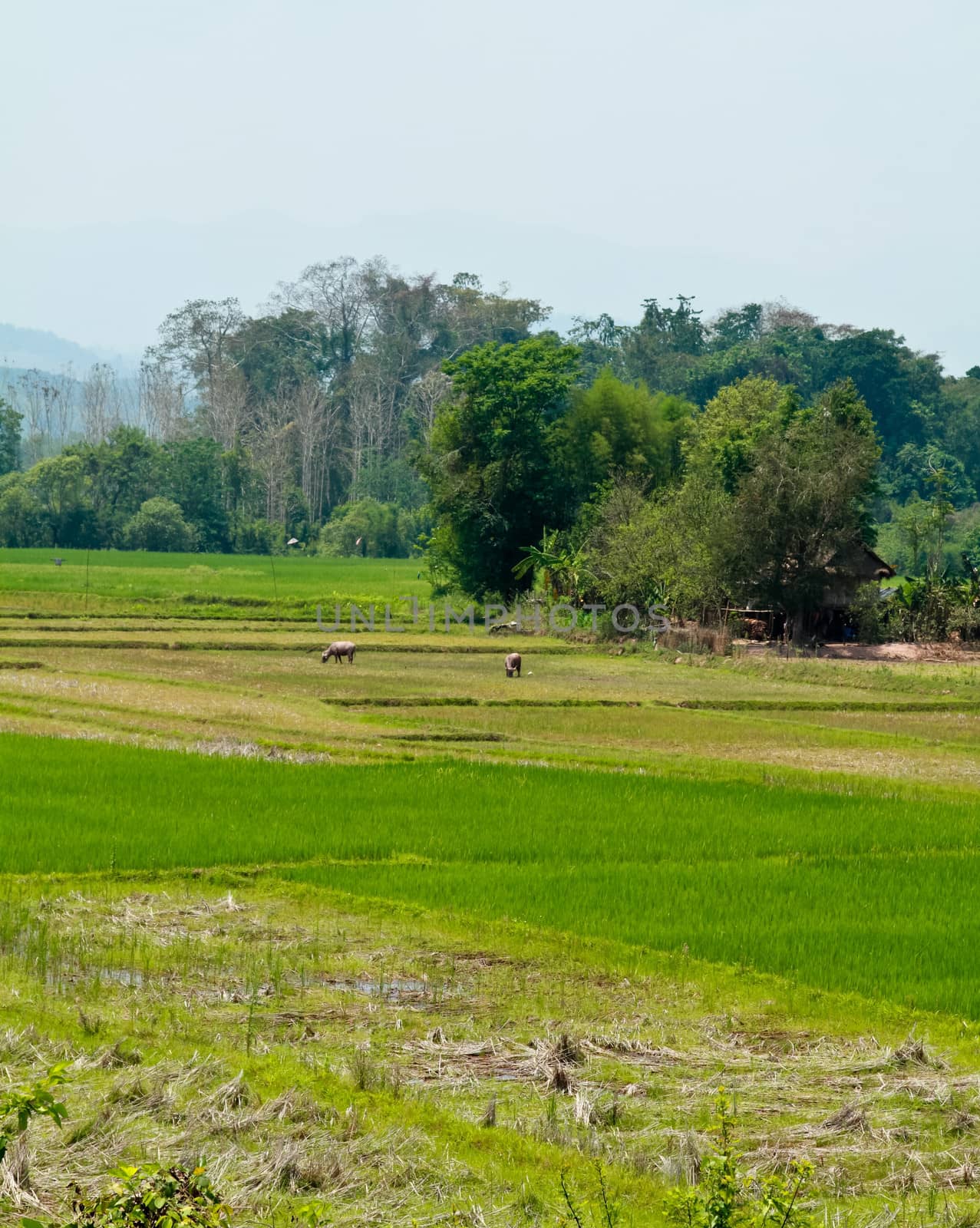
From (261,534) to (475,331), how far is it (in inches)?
818

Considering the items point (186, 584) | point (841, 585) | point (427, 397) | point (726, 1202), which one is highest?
point (427, 397)

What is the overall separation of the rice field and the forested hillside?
13.4 m

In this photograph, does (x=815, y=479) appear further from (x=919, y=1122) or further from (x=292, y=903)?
(x=919, y=1122)

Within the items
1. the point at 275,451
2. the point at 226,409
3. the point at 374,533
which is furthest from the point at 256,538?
the point at 226,409

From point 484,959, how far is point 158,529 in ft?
170

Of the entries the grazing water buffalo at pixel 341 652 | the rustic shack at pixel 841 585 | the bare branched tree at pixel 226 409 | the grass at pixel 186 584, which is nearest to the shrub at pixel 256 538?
the grass at pixel 186 584

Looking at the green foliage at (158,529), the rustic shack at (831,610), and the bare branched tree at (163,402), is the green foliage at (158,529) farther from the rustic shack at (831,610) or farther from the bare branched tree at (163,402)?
the rustic shack at (831,610)

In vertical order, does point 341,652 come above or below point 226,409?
below

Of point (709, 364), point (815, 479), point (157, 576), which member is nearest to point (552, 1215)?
point (815, 479)

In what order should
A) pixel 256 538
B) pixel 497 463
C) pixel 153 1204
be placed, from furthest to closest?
1. pixel 256 538
2. pixel 497 463
3. pixel 153 1204

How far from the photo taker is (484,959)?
7207 millimetres

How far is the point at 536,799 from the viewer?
11.6 metres

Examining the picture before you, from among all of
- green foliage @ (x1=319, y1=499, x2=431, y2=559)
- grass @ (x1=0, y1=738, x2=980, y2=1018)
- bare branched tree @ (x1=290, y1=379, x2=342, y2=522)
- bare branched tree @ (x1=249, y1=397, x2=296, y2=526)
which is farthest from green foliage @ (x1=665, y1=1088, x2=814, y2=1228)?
bare branched tree @ (x1=290, y1=379, x2=342, y2=522)

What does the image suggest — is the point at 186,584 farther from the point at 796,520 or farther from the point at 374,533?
the point at 374,533
